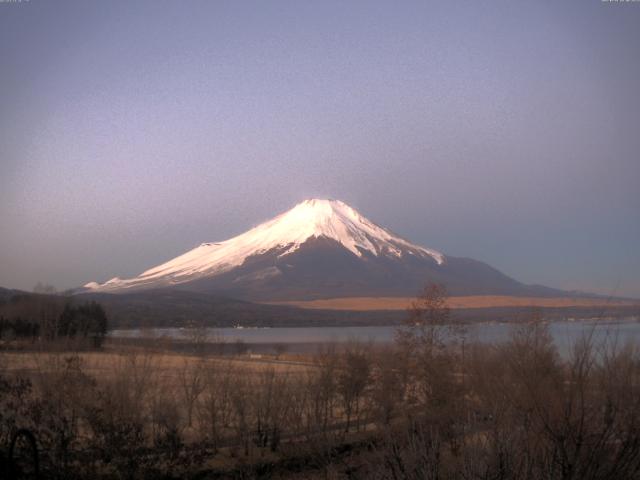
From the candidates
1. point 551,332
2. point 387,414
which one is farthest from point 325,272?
point 387,414

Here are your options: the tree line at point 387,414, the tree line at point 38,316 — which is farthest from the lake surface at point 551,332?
the tree line at point 38,316

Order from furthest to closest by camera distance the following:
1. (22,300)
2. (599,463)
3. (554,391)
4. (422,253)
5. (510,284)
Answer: (422,253)
(510,284)
(22,300)
(554,391)
(599,463)

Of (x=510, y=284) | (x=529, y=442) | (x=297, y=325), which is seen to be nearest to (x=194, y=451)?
(x=529, y=442)

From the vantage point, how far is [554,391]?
712 cm

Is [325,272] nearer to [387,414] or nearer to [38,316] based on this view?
[38,316]

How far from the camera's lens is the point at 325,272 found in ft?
558

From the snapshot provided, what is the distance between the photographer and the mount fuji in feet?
506

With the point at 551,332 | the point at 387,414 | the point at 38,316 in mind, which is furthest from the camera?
the point at 38,316

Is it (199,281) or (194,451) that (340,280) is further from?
(194,451)

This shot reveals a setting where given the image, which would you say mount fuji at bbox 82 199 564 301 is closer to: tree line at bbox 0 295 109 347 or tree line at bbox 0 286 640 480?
tree line at bbox 0 295 109 347

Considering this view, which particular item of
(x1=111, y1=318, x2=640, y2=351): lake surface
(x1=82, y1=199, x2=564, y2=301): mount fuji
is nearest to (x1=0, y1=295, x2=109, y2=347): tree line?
(x1=111, y1=318, x2=640, y2=351): lake surface

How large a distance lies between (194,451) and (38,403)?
3584mm

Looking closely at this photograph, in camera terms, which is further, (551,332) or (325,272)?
(325,272)

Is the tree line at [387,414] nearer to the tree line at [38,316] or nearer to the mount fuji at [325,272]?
the tree line at [38,316]
